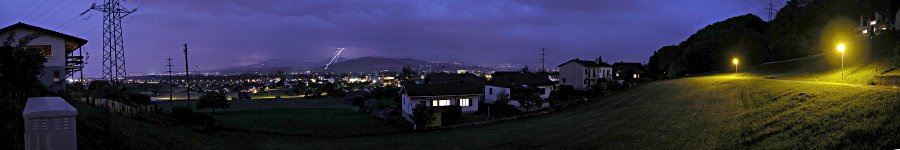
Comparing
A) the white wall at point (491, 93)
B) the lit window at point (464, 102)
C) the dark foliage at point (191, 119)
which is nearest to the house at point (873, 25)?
the white wall at point (491, 93)

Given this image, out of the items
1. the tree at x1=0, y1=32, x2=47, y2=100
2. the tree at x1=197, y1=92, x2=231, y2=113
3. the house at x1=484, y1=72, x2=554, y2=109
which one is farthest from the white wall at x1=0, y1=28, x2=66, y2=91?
the house at x1=484, y1=72, x2=554, y2=109

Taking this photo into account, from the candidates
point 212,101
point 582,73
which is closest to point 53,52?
point 212,101

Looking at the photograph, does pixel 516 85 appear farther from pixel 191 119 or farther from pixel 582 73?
pixel 191 119

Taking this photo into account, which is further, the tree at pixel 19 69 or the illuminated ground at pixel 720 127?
the tree at pixel 19 69

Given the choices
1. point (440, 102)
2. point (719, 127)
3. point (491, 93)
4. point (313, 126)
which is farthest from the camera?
point (491, 93)

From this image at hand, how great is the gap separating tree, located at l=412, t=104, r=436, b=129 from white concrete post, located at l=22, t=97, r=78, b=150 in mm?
26588

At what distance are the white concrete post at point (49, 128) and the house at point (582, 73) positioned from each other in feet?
211

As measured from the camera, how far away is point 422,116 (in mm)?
32312

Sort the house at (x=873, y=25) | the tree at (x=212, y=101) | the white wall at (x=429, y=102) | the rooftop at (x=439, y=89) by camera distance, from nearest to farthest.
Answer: the tree at (x=212, y=101) < the white wall at (x=429, y=102) < the rooftop at (x=439, y=89) < the house at (x=873, y=25)

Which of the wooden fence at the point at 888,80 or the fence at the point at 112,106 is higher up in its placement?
the wooden fence at the point at 888,80

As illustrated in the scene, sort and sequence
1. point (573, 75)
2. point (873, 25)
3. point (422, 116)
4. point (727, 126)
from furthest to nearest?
point (573, 75), point (873, 25), point (422, 116), point (727, 126)

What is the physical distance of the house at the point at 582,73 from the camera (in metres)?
65.5

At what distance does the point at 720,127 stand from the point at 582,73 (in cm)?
4894

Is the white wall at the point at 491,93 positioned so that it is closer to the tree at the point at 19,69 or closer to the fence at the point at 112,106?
the fence at the point at 112,106
